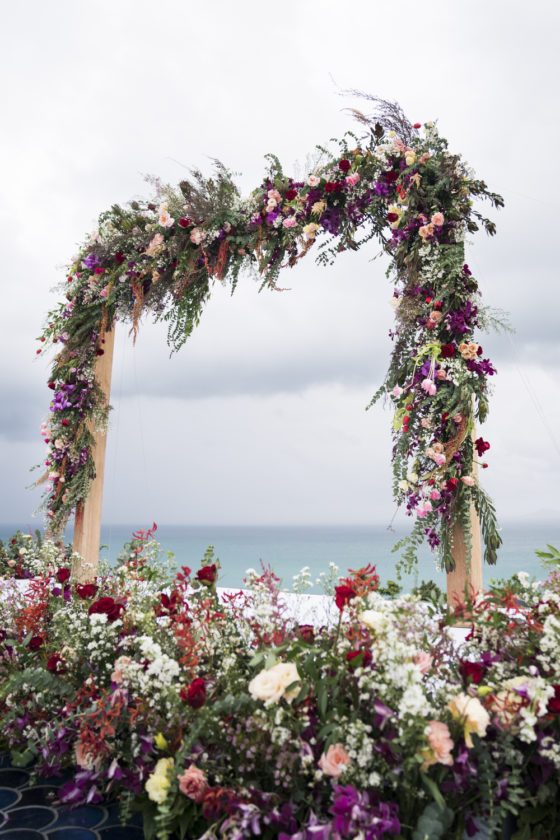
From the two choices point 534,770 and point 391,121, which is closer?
point 534,770

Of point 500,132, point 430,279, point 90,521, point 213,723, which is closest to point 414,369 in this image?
point 430,279

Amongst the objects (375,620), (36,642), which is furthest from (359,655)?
(36,642)

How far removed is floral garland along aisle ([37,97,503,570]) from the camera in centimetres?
338

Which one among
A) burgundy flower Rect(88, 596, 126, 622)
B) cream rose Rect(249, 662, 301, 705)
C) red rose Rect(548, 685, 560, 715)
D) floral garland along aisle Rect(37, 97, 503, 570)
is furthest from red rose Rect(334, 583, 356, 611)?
floral garland along aisle Rect(37, 97, 503, 570)

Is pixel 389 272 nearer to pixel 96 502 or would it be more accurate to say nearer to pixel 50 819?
pixel 96 502

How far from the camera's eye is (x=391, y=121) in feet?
12.1

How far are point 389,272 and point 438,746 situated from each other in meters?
3.08

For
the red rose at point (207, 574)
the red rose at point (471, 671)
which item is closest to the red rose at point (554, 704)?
the red rose at point (471, 671)

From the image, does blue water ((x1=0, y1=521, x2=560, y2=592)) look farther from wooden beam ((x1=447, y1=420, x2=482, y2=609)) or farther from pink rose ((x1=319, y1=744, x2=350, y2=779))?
pink rose ((x1=319, y1=744, x2=350, y2=779))

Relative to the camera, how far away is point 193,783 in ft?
4.06

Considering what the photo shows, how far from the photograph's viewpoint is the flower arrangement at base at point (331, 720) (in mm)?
1147

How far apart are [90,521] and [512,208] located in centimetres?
385

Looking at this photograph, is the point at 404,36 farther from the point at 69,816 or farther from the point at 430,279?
the point at 69,816

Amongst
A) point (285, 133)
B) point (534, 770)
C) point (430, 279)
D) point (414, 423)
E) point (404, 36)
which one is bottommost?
point (534, 770)
